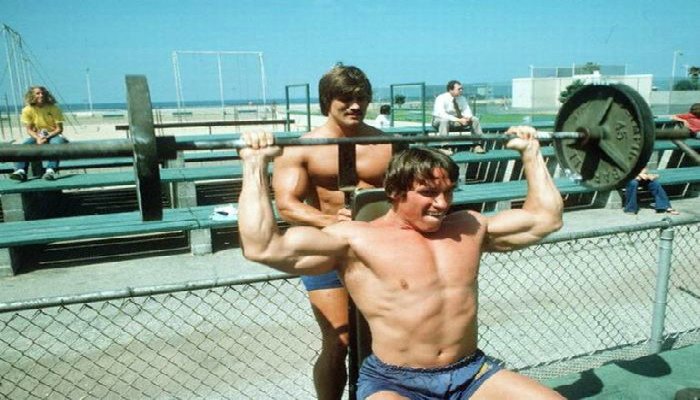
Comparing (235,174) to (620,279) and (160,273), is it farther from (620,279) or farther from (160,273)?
(620,279)

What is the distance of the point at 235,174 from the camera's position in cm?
746

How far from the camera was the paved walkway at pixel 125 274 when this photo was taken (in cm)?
513

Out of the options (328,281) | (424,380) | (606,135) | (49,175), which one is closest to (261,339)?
(328,281)

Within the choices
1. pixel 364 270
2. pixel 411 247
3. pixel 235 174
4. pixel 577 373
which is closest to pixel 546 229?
pixel 411 247

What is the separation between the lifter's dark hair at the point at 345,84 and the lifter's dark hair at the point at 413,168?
0.49 metres

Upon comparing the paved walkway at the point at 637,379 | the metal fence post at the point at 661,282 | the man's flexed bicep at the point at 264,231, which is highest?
the man's flexed bicep at the point at 264,231

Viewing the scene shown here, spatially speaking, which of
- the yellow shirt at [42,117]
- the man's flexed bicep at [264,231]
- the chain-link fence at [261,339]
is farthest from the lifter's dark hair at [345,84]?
the yellow shirt at [42,117]

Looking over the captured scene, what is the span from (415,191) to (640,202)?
26.9 ft

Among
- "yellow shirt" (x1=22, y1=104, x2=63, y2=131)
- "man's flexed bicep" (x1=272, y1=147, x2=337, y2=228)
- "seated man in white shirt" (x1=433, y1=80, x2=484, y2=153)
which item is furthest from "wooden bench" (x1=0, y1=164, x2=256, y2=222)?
"man's flexed bicep" (x1=272, y1=147, x2=337, y2=228)

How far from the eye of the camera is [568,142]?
2742mm

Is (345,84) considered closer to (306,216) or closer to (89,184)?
(306,216)

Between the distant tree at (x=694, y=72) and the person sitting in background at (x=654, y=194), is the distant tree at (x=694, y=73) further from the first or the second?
the person sitting in background at (x=654, y=194)

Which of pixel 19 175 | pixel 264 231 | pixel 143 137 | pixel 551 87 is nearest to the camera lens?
pixel 143 137

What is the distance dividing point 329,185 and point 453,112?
25.1 feet
